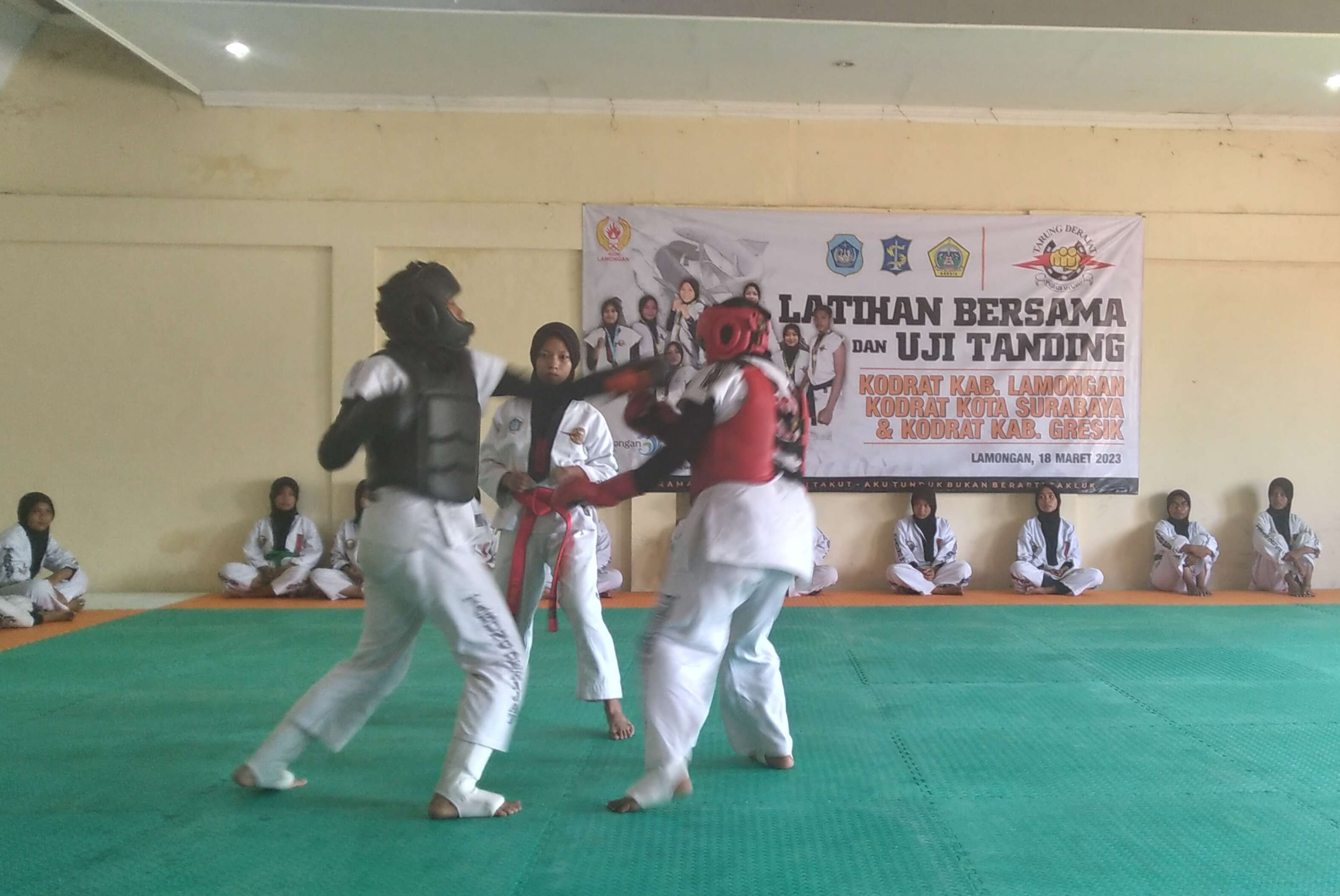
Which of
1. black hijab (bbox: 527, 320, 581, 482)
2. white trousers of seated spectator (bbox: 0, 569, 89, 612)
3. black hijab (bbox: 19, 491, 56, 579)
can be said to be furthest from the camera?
black hijab (bbox: 19, 491, 56, 579)

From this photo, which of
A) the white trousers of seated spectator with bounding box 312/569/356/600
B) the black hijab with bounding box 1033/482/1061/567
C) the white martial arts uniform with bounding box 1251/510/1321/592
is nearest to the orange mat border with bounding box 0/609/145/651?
the white trousers of seated spectator with bounding box 312/569/356/600

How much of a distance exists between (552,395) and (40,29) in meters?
7.23

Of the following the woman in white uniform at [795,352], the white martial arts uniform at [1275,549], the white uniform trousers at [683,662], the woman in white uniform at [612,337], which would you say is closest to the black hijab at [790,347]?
the woman in white uniform at [795,352]

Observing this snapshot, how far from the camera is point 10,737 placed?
3930mm

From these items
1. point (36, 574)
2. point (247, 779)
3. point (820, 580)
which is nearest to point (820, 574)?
point (820, 580)

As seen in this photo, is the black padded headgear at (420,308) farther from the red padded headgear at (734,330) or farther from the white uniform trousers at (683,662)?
the white uniform trousers at (683,662)

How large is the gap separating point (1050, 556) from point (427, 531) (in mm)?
6369

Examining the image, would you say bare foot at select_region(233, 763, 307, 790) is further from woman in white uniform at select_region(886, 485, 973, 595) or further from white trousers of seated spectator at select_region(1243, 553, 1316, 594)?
white trousers of seated spectator at select_region(1243, 553, 1316, 594)

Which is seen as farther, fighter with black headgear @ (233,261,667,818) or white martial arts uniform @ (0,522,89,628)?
white martial arts uniform @ (0,522,89,628)

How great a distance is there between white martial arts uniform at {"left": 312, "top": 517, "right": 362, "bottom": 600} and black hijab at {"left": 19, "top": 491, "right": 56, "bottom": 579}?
179 cm

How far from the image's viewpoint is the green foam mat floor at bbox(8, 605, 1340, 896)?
266 cm

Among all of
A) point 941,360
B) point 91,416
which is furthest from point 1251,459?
point 91,416

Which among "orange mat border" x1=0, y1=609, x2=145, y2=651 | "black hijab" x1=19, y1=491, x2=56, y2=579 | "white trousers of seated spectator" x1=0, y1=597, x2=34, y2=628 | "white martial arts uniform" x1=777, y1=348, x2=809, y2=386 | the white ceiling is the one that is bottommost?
"orange mat border" x1=0, y1=609, x2=145, y2=651

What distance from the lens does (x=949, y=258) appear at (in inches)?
321
